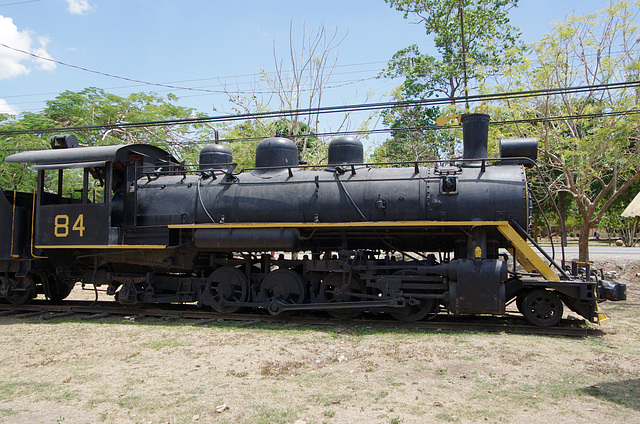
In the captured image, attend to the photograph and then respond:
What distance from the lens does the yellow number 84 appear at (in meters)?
9.50

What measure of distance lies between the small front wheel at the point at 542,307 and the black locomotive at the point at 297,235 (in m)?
0.02

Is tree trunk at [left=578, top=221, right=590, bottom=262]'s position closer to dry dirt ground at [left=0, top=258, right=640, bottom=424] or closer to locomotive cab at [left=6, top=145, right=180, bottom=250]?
dry dirt ground at [left=0, top=258, right=640, bottom=424]

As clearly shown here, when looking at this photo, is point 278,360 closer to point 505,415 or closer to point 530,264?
point 505,415

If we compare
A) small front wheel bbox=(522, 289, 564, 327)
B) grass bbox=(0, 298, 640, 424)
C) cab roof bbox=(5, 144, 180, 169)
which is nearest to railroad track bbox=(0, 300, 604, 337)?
small front wheel bbox=(522, 289, 564, 327)

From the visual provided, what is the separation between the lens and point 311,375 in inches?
228

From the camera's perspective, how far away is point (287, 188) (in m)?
9.05

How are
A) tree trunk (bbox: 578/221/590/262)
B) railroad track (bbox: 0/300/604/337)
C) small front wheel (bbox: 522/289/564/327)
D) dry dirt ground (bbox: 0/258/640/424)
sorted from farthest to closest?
tree trunk (bbox: 578/221/590/262)
small front wheel (bbox: 522/289/564/327)
railroad track (bbox: 0/300/604/337)
dry dirt ground (bbox: 0/258/640/424)

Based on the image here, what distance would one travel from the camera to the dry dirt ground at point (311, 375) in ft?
15.1

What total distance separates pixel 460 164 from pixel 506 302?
8.82 feet

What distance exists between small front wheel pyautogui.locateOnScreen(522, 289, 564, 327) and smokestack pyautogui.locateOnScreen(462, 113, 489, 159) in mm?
2718

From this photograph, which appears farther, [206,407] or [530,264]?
[530,264]

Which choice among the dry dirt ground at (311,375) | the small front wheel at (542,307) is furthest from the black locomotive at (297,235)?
the dry dirt ground at (311,375)

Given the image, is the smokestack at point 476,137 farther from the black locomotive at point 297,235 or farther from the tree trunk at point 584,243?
the tree trunk at point 584,243

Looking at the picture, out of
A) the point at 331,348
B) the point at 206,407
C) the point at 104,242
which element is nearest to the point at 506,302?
the point at 331,348
